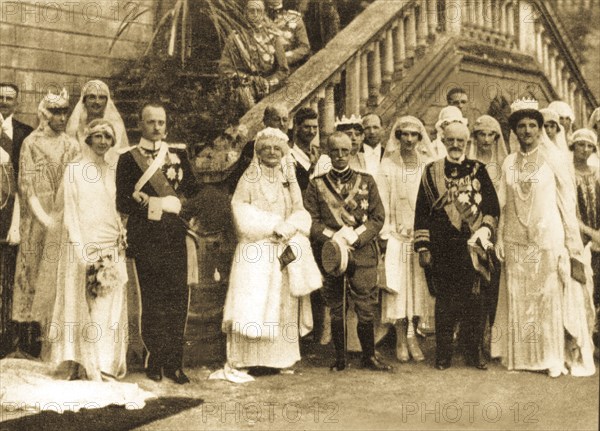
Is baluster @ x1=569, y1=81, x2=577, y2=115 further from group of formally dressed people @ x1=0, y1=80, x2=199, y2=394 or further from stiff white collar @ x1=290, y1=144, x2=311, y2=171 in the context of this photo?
group of formally dressed people @ x1=0, y1=80, x2=199, y2=394

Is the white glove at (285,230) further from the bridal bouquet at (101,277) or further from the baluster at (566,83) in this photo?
the baluster at (566,83)

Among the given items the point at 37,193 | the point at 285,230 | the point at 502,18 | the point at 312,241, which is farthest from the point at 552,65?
the point at 37,193

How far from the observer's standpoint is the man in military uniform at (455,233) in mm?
5359

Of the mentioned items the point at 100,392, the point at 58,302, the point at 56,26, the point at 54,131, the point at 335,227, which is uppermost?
the point at 56,26

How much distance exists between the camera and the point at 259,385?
5273 millimetres

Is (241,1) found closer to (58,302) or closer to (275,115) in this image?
(275,115)

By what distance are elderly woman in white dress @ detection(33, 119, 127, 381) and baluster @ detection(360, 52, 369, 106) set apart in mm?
1655

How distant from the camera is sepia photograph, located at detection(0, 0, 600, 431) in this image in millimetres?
5102

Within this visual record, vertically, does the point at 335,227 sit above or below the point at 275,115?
below

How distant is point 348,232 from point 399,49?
1445 millimetres

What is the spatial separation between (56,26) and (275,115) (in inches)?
53.3

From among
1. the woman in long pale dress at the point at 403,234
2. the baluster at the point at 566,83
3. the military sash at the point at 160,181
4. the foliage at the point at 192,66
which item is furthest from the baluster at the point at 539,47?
the military sash at the point at 160,181

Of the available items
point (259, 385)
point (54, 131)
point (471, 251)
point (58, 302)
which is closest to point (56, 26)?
point (54, 131)

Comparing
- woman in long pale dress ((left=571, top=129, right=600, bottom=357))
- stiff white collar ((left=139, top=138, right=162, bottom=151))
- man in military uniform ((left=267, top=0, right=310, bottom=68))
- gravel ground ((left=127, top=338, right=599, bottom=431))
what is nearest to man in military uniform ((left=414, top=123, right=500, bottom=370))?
gravel ground ((left=127, top=338, right=599, bottom=431))
